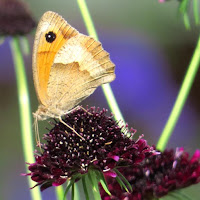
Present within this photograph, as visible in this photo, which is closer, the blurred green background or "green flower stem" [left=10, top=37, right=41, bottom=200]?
"green flower stem" [left=10, top=37, right=41, bottom=200]

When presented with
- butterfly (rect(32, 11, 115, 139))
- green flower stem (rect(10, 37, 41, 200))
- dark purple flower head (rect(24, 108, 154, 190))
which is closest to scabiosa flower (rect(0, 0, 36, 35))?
green flower stem (rect(10, 37, 41, 200))

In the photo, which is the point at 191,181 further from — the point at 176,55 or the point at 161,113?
the point at 176,55

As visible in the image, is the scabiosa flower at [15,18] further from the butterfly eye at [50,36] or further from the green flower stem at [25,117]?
the butterfly eye at [50,36]

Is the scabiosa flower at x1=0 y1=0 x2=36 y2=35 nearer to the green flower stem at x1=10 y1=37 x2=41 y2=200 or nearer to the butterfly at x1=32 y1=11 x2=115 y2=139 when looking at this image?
the green flower stem at x1=10 y1=37 x2=41 y2=200

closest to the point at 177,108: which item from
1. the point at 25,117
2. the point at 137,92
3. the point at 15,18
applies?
the point at 25,117

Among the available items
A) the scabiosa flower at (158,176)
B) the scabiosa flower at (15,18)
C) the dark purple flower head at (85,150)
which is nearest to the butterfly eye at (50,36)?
the dark purple flower head at (85,150)
